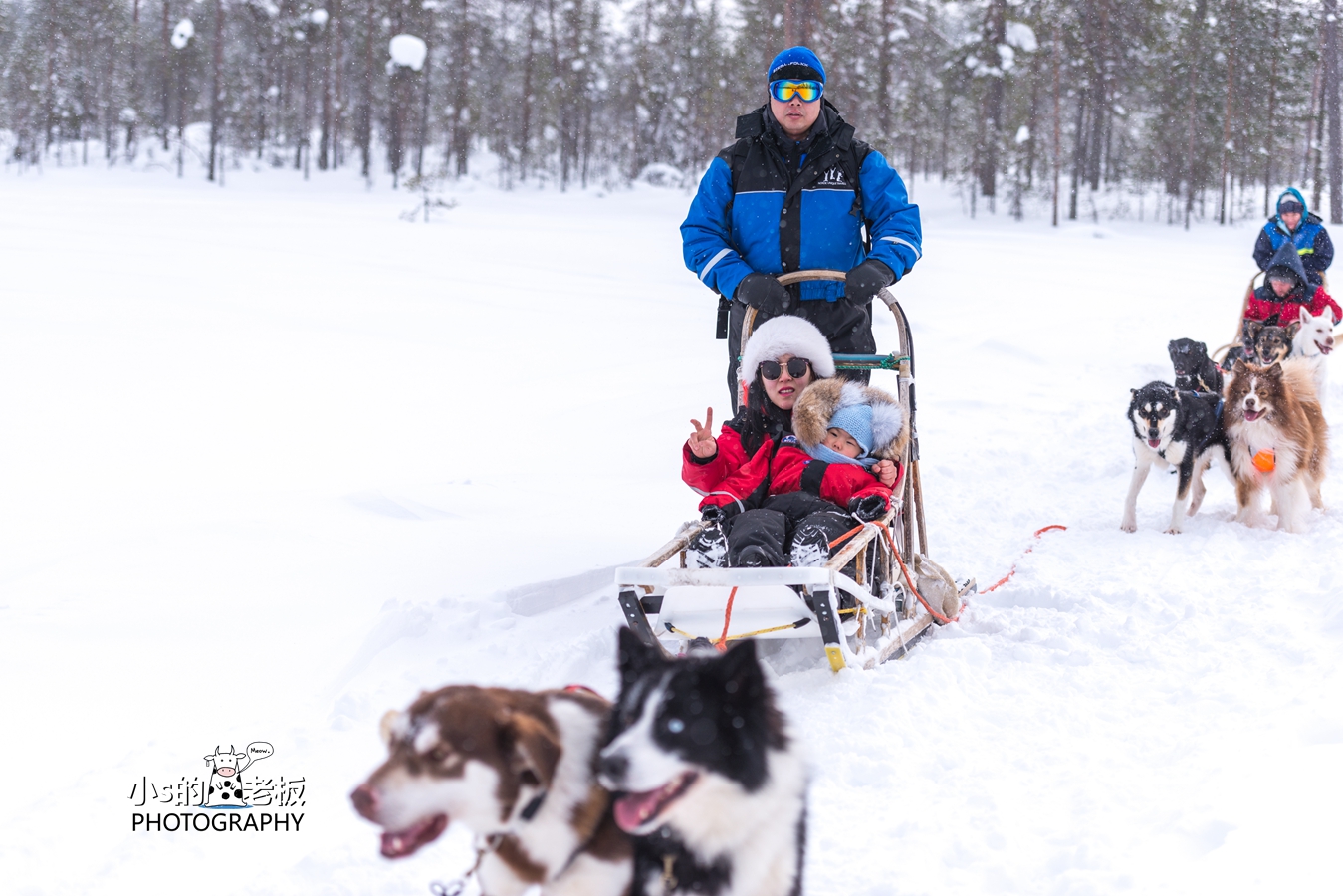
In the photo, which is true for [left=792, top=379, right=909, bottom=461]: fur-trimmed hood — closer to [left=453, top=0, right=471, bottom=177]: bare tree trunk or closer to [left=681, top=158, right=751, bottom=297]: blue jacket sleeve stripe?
[left=681, top=158, right=751, bottom=297]: blue jacket sleeve stripe

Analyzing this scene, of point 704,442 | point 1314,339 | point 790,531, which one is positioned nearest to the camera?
point 790,531

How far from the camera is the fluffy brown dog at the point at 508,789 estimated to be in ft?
4.02

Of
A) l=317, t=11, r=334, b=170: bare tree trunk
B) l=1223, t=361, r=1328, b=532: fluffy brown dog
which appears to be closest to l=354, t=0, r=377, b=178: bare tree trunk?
l=317, t=11, r=334, b=170: bare tree trunk

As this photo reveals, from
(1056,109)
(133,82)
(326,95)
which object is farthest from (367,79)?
(1056,109)

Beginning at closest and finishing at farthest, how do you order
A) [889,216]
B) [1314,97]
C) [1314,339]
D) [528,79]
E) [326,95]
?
[889,216] → [1314,339] → [1314,97] → [326,95] → [528,79]

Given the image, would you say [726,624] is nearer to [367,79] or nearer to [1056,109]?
[1056,109]

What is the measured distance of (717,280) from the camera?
13.1ft

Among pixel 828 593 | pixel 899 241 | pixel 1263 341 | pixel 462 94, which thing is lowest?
pixel 828 593

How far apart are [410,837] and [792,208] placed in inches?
129

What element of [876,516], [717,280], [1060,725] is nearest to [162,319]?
[717,280]

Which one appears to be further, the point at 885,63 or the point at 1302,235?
the point at 885,63

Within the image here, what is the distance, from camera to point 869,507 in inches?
137

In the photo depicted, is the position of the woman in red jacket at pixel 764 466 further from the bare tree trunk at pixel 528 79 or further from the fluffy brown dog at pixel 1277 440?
the bare tree trunk at pixel 528 79

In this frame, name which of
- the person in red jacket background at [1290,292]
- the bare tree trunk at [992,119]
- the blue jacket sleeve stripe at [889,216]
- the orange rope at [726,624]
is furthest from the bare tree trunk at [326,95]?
the orange rope at [726,624]
